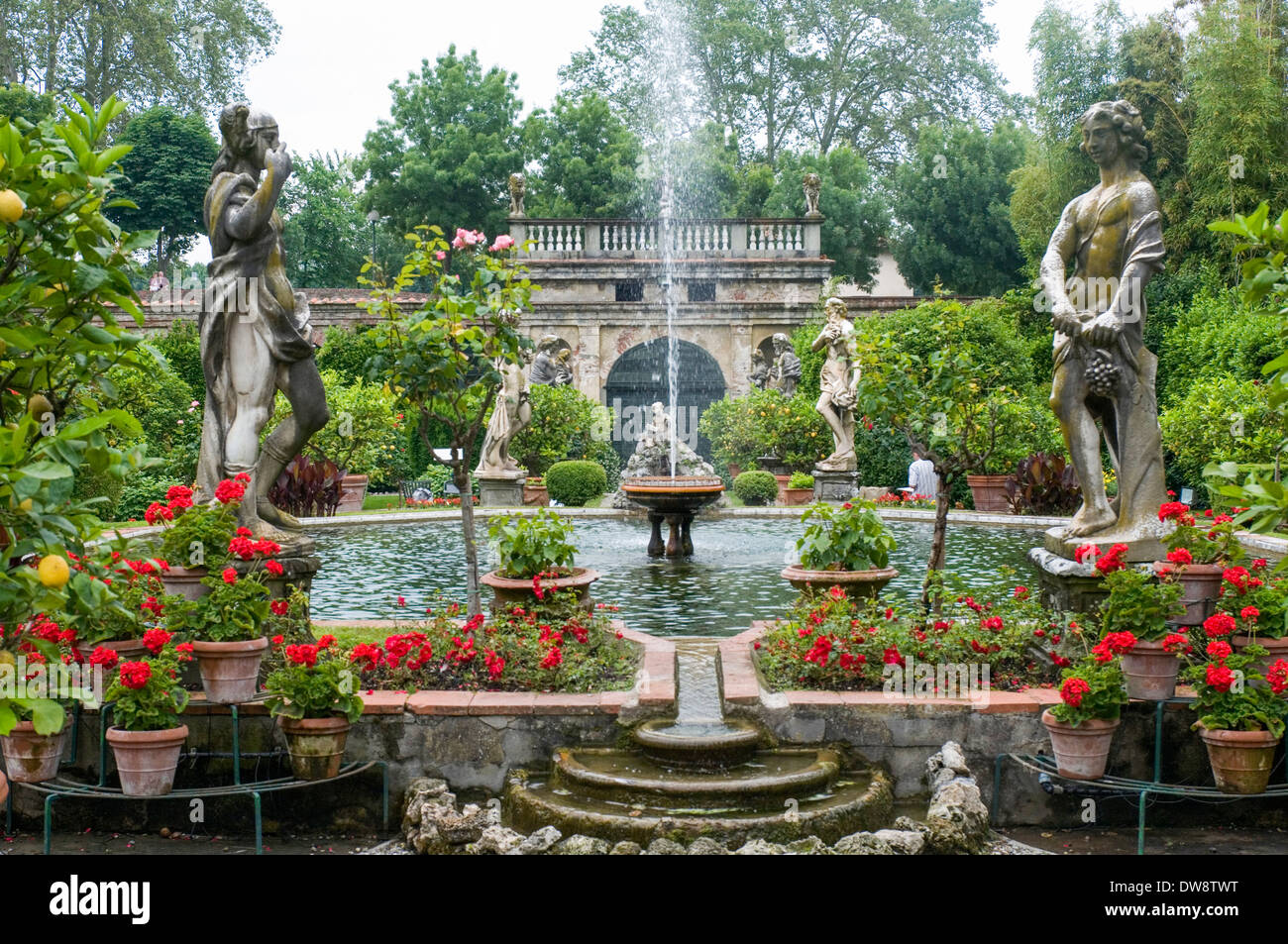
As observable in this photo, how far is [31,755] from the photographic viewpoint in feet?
16.4

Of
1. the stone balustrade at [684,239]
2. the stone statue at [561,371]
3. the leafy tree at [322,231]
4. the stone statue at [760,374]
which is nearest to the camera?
the stone statue at [561,371]

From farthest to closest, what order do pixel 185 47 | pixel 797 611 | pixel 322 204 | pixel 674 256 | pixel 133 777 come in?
pixel 322 204 → pixel 185 47 → pixel 674 256 → pixel 797 611 → pixel 133 777

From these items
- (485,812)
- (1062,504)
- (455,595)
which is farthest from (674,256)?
(485,812)

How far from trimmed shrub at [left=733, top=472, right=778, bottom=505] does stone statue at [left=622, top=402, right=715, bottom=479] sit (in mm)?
1065

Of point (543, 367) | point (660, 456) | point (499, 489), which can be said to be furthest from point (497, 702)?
point (543, 367)

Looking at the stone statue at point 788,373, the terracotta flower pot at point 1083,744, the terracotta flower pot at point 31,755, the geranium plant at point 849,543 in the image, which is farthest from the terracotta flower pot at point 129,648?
the stone statue at point 788,373

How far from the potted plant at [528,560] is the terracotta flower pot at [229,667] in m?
1.80

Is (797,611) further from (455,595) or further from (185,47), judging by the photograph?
(185,47)

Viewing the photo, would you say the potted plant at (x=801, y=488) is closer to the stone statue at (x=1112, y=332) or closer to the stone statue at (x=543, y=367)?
the stone statue at (x=543, y=367)

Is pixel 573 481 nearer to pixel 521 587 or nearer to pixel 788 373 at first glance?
pixel 788 373

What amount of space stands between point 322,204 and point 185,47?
27.5ft

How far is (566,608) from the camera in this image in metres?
6.71

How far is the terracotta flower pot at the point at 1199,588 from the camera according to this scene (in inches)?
223

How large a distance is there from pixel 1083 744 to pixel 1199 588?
126 centimetres
